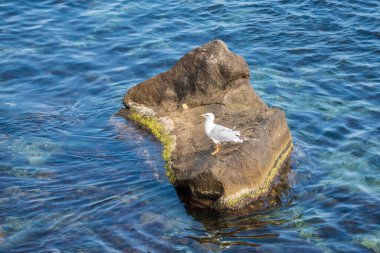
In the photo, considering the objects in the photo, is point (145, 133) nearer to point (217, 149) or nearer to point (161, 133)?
point (161, 133)

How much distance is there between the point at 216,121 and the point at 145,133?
176 cm

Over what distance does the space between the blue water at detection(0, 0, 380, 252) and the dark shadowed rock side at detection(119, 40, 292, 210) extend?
36 cm

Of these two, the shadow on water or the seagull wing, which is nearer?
the shadow on water

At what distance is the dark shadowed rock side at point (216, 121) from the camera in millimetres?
10320

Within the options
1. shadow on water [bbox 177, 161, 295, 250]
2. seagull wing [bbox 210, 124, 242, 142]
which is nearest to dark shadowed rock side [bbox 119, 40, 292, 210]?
shadow on water [bbox 177, 161, 295, 250]

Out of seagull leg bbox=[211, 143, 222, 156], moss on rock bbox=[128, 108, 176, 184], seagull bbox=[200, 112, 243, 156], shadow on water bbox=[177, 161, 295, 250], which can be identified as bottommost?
shadow on water bbox=[177, 161, 295, 250]

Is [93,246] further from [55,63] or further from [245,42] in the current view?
[245,42]

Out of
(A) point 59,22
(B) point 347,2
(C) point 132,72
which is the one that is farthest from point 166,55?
(B) point 347,2

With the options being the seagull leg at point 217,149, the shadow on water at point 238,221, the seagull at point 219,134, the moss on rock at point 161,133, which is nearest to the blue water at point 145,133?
the shadow on water at point 238,221

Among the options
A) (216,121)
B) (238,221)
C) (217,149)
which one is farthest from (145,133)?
(238,221)

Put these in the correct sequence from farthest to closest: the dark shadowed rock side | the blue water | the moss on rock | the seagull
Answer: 1. the moss on rock
2. the seagull
3. the dark shadowed rock side
4. the blue water

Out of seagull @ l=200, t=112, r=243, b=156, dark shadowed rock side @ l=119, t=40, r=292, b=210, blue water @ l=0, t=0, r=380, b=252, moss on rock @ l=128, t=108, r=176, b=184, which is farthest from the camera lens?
moss on rock @ l=128, t=108, r=176, b=184

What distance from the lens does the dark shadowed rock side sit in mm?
10320

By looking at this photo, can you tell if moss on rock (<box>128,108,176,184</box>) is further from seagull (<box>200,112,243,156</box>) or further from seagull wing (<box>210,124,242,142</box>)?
seagull wing (<box>210,124,242,142</box>)
